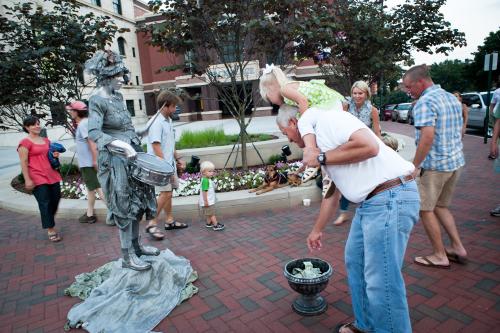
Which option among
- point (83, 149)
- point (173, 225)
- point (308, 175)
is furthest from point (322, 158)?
point (83, 149)

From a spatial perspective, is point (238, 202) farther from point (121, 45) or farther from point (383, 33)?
point (121, 45)

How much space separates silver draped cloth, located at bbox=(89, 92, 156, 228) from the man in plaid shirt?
9.20 ft

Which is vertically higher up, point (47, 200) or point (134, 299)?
point (47, 200)

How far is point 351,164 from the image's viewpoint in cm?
190

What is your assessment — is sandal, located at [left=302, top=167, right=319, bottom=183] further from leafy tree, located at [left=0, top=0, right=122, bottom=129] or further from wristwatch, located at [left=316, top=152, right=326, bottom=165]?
leafy tree, located at [left=0, top=0, right=122, bottom=129]

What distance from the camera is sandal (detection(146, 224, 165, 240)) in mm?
4723

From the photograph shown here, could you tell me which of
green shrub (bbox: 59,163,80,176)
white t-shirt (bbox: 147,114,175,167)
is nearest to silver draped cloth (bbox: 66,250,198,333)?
white t-shirt (bbox: 147,114,175,167)

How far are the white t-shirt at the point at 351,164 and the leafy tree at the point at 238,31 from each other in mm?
4609

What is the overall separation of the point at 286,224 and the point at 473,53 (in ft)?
139

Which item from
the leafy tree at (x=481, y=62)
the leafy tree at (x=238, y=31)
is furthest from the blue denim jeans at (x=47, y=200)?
the leafy tree at (x=481, y=62)

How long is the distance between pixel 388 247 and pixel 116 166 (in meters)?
2.50

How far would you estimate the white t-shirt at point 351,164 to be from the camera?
6.08 ft

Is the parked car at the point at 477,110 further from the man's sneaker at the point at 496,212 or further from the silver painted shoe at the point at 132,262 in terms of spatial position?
the silver painted shoe at the point at 132,262

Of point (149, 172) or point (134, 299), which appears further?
point (134, 299)
